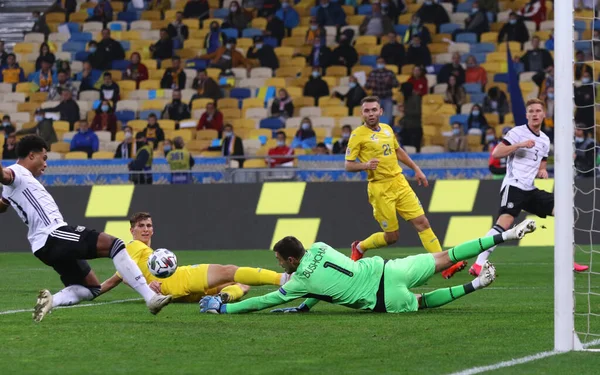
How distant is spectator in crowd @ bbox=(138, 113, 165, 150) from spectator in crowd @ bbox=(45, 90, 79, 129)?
2.64 metres

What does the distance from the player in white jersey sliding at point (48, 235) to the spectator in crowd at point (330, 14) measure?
1964 cm

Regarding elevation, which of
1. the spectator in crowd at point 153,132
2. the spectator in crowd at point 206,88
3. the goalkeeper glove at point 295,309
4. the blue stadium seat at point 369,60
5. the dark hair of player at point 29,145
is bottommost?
the spectator in crowd at point 153,132

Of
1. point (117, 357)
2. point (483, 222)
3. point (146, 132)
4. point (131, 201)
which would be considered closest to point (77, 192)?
point (131, 201)

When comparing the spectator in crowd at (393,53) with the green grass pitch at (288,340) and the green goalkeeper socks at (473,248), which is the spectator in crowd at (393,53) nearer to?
the green grass pitch at (288,340)

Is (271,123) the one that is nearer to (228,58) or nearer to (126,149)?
(228,58)

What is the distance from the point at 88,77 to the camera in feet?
92.9

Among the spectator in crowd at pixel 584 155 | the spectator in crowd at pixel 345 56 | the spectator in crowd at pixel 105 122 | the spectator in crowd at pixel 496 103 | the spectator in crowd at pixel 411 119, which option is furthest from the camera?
the spectator in crowd at pixel 345 56

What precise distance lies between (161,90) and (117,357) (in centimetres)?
2106

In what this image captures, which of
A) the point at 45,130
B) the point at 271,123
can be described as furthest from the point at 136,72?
the point at 271,123

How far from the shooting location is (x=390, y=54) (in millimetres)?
26656

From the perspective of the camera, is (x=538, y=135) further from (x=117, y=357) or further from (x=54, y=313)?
(x=117, y=357)

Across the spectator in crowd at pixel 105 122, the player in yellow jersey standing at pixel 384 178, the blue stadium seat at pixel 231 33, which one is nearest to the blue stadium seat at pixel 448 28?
the blue stadium seat at pixel 231 33

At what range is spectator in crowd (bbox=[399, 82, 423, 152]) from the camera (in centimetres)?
2380

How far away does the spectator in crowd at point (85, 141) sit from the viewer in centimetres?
2512
